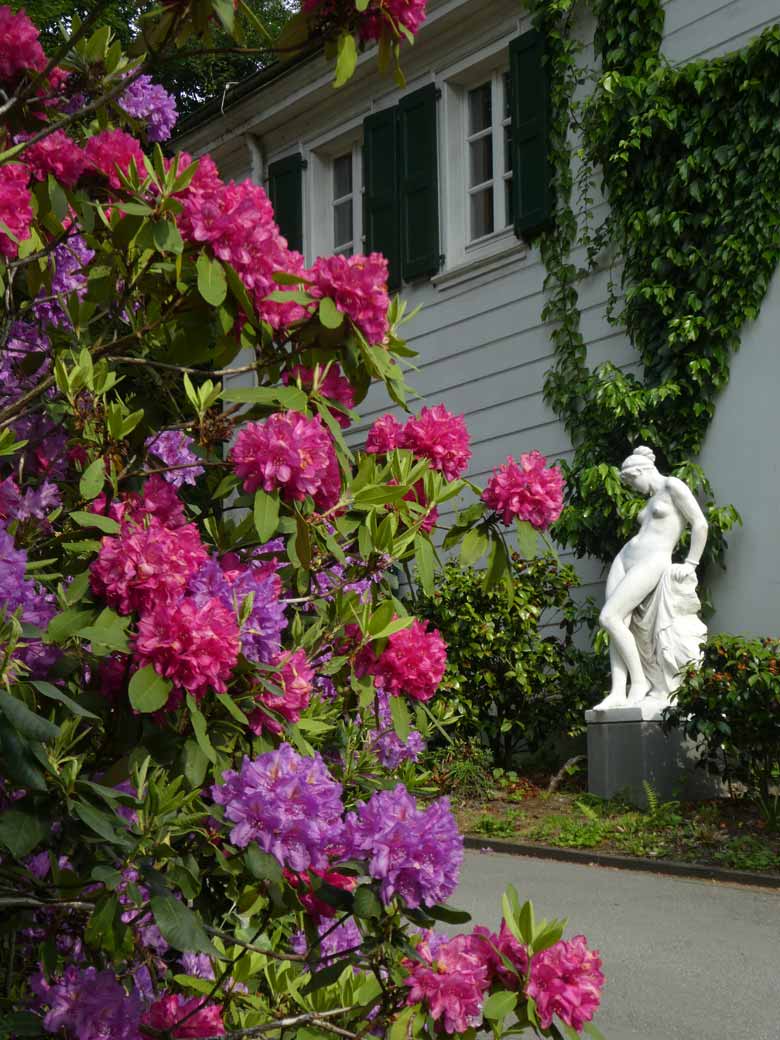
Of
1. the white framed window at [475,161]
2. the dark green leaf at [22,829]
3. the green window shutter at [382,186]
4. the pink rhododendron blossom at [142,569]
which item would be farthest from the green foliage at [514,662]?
the dark green leaf at [22,829]

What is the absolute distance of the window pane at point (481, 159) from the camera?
13.8 meters

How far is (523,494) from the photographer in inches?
99.7

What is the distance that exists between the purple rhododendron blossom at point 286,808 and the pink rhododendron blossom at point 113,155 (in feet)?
3.44

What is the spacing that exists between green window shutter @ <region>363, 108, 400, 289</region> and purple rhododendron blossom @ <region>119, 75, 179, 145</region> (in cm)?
1108

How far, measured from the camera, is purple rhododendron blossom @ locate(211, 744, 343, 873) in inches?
70.0

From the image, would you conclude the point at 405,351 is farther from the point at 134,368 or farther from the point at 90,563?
the point at 90,563

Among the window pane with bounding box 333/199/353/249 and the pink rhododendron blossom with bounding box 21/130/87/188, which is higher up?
the window pane with bounding box 333/199/353/249

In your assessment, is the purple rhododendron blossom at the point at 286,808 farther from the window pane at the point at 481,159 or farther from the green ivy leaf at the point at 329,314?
the window pane at the point at 481,159

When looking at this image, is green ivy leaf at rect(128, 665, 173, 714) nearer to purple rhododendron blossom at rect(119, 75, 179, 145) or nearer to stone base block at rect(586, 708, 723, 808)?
purple rhododendron blossom at rect(119, 75, 179, 145)

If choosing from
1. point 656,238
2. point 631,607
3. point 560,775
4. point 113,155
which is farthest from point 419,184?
point 113,155

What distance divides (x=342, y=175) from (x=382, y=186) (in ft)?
4.84

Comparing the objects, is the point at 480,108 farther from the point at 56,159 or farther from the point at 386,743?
the point at 56,159

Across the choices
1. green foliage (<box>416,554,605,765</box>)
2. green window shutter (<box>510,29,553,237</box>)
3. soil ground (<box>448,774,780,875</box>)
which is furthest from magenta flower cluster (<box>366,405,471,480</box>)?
green window shutter (<box>510,29,553,237</box>)

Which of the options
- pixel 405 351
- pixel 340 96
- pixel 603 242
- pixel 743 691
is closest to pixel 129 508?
pixel 405 351
